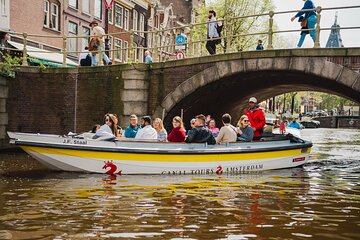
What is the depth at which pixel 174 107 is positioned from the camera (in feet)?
47.0

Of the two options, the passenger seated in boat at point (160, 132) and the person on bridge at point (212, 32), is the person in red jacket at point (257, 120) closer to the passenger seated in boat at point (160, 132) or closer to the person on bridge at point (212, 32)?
the passenger seated in boat at point (160, 132)

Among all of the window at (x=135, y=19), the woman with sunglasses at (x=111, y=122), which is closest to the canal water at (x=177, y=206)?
the woman with sunglasses at (x=111, y=122)

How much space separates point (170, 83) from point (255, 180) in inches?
210

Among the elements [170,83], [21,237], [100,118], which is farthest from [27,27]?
[21,237]

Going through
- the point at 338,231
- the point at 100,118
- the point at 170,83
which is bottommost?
the point at 338,231

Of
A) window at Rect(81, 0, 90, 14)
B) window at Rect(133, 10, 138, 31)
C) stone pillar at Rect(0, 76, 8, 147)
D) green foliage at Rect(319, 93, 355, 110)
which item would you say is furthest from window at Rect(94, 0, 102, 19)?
green foliage at Rect(319, 93, 355, 110)

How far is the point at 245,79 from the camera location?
14.9 meters

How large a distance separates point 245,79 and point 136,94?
3.41 m

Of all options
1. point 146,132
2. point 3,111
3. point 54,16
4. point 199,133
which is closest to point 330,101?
point 54,16

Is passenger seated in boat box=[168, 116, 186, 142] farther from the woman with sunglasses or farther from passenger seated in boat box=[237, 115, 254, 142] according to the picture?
passenger seated in boat box=[237, 115, 254, 142]

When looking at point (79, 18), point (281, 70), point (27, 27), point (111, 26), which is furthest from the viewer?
point (111, 26)

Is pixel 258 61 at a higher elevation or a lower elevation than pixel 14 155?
higher

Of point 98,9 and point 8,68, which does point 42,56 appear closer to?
point 8,68

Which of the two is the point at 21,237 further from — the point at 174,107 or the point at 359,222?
the point at 174,107
